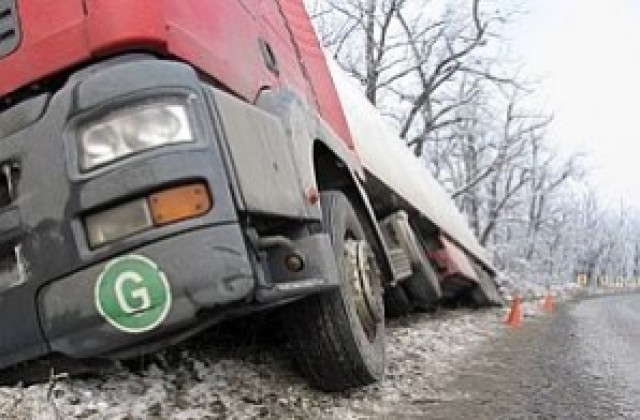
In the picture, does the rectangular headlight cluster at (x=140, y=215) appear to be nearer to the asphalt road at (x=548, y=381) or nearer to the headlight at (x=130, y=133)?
the headlight at (x=130, y=133)

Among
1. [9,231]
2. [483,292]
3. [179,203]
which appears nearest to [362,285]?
[179,203]

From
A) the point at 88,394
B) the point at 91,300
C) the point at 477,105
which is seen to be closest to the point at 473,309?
the point at 88,394

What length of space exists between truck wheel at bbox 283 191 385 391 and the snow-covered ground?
0.56 ft

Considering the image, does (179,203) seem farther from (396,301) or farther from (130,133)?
(396,301)

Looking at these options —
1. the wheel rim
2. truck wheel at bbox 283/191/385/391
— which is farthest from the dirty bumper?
the wheel rim

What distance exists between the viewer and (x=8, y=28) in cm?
308

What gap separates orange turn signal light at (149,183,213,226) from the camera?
8.98ft

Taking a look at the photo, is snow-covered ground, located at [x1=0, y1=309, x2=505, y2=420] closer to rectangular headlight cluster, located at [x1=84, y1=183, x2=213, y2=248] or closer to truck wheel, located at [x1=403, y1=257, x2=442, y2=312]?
rectangular headlight cluster, located at [x1=84, y1=183, x2=213, y2=248]

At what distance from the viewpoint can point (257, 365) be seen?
465cm

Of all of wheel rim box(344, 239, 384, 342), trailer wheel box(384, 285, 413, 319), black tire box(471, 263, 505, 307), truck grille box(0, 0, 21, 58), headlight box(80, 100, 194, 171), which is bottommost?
black tire box(471, 263, 505, 307)

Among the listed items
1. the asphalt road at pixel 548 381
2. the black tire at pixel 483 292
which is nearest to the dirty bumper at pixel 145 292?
the asphalt road at pixel 548 381

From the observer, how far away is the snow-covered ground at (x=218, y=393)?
11.5 feet

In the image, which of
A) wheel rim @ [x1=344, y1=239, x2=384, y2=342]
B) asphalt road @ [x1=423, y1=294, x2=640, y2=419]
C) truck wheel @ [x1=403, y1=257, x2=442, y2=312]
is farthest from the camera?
truck wheel @ [x1=403, y1=257, x2=442, y2=312]

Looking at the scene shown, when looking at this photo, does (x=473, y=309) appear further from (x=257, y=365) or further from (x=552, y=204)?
(x=552, y=204)
